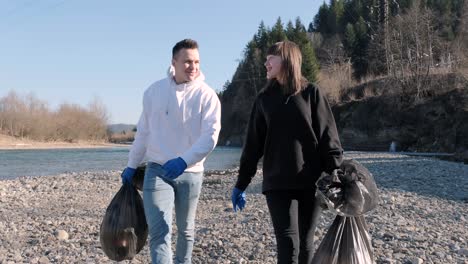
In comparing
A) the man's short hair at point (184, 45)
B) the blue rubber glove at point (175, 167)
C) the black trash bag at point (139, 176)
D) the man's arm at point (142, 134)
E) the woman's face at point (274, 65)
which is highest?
the man's short hair at point (184, 45)

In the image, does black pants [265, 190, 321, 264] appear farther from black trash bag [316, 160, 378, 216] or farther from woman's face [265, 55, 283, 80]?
woman's face [265, 55, 283, 80]

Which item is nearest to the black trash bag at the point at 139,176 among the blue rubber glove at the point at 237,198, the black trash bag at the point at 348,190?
the blue rubber glove at the point at 237,198

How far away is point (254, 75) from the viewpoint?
2923 inches

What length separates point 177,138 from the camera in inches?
134

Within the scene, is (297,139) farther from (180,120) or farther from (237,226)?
(237,226)

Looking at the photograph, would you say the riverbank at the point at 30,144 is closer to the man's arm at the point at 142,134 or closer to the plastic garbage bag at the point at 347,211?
the man's arm at the point at 142,134

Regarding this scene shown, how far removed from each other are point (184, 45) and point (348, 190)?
1458mm

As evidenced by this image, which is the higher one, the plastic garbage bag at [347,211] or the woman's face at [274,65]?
the woman's face at [274,65]

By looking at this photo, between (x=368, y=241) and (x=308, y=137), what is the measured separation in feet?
2.78

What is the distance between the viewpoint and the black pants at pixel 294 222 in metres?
3.18

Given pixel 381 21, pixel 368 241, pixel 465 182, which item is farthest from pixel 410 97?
pixel 368 241

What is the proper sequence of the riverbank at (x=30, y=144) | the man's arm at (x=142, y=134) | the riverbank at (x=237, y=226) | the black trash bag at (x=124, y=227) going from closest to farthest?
1. the man's arm at (x=142, y=134)
2. the black trash bag at (x=124, y=227)
3. the riverbank at (x=237, y=226)
4. the riverbank at (x=30, y=144)

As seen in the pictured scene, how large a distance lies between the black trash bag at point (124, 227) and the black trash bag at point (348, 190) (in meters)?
1.34

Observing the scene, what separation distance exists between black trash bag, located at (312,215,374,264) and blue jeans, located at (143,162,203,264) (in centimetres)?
91
